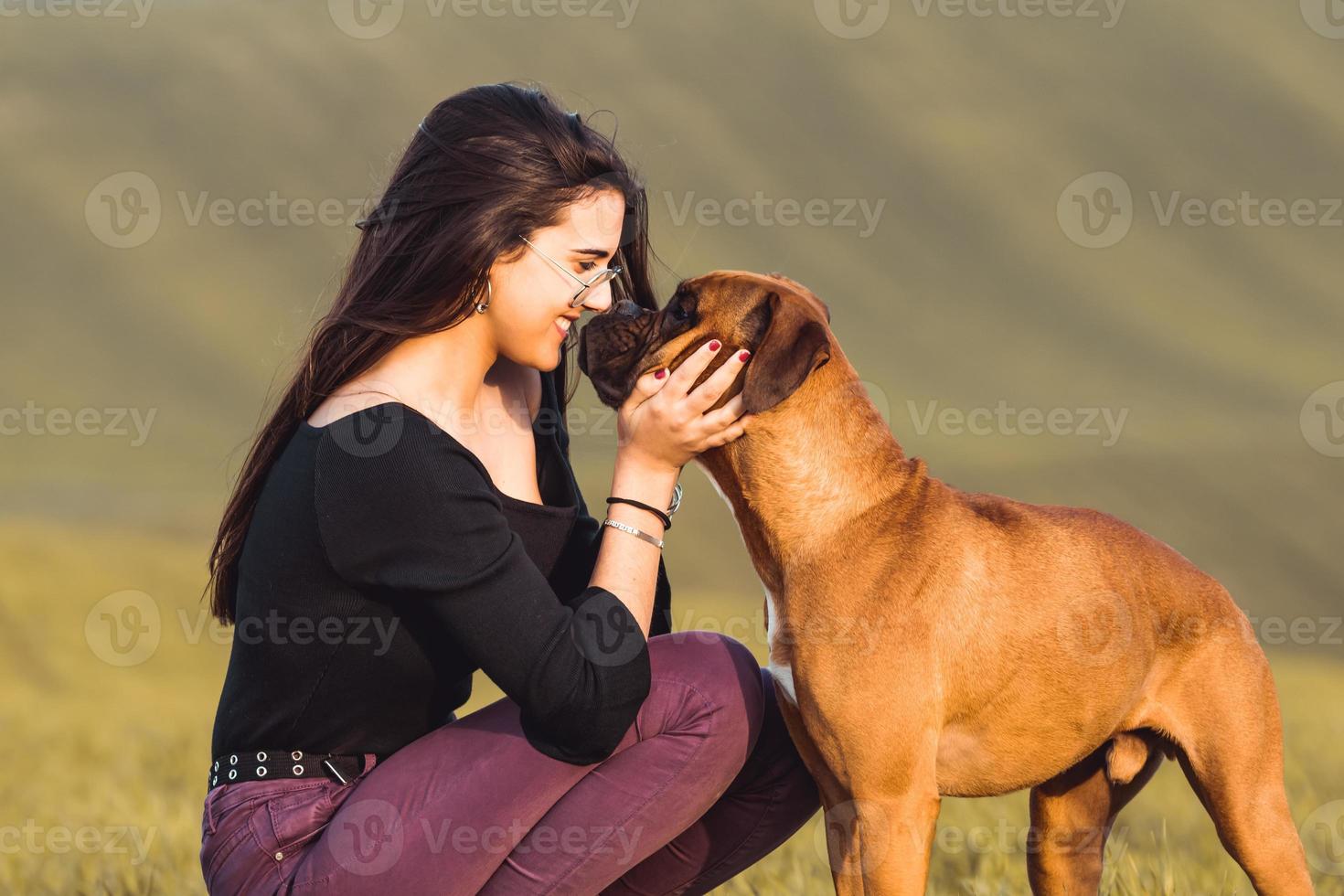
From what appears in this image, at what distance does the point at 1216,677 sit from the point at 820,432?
1315 millimetres

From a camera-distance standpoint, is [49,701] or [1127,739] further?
[49,701]

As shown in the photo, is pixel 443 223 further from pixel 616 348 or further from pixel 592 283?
pixel 616 348

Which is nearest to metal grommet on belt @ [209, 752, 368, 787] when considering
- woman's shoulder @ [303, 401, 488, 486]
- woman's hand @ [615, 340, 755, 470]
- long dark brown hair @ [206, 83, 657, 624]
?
long dark brown hair @ [206, 83, 657, 624]

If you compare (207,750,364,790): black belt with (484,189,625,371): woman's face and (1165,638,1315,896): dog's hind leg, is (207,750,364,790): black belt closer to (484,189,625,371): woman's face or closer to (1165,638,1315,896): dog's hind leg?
(484,189,625,371): woman's face

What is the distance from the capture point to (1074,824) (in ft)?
12.8

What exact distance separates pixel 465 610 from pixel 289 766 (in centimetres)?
68

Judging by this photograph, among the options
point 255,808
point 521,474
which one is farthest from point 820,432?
point 255,808

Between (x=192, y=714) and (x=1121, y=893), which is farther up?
(x=1121, y=893)

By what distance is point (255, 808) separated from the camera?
304 centimetres

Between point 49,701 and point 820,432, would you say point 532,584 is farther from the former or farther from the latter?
point 49,701

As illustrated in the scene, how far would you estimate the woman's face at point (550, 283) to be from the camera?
10.8 ft

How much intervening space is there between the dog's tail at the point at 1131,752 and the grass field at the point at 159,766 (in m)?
1.19

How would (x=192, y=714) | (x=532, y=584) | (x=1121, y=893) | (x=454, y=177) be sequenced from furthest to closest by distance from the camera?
(x=192, y=714) → (x=1121, y=893) → (x=454, y=177) → (x=532, y=584)

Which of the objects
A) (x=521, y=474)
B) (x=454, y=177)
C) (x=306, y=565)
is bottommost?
(x=306, y=565)
